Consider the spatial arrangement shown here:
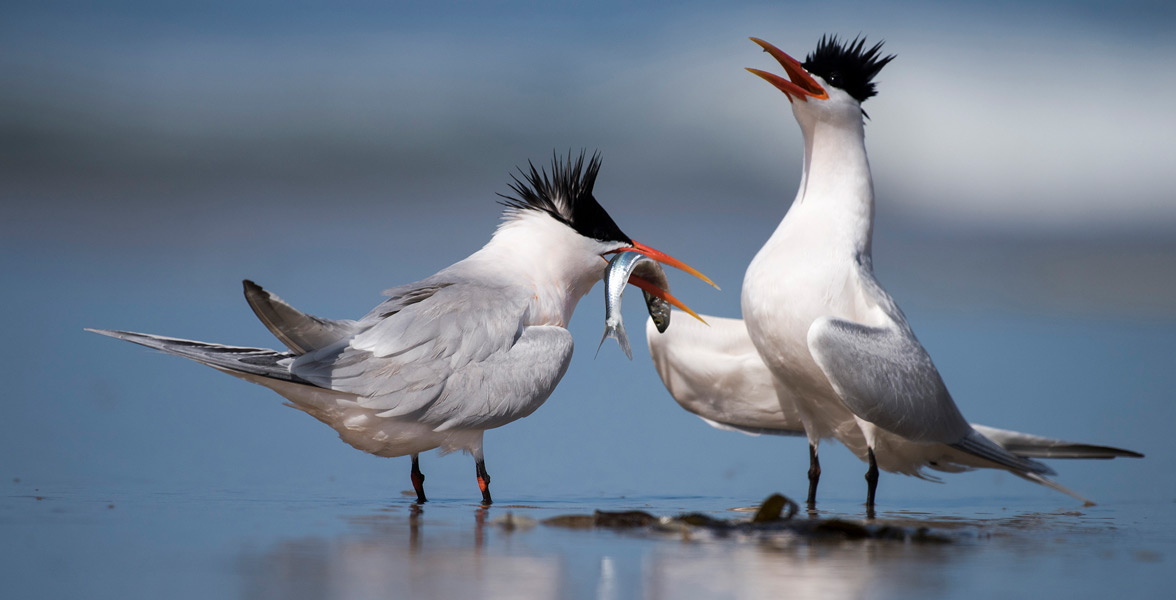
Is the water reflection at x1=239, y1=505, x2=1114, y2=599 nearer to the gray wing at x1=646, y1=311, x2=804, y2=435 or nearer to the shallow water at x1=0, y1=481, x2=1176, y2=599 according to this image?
the shallow water at x1=0, y1=481, x2=1176, y2=599

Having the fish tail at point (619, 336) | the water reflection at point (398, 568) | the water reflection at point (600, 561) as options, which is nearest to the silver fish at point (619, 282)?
the fish tail at point (619, 336)

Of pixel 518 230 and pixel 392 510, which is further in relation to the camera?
pixel 518 230

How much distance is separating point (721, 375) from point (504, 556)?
118 inches

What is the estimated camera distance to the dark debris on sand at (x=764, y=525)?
3.95 m

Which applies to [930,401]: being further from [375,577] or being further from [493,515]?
[375,577]

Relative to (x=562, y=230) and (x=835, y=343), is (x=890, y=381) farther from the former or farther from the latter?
(x=562, y=230)

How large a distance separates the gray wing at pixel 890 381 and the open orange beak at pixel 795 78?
4.43ft

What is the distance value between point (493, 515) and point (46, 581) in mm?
1868

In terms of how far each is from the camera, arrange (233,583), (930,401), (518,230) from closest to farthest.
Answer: (233,583) < (930,401) < (518,230)

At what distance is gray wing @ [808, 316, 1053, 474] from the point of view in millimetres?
5020

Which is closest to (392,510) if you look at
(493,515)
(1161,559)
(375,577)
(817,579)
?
(493,515)

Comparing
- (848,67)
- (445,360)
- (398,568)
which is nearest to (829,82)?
(848,67)

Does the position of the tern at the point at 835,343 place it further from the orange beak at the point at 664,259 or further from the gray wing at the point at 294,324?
the gray wing at the point at 294,324

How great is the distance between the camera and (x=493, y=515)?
15.1 ft
